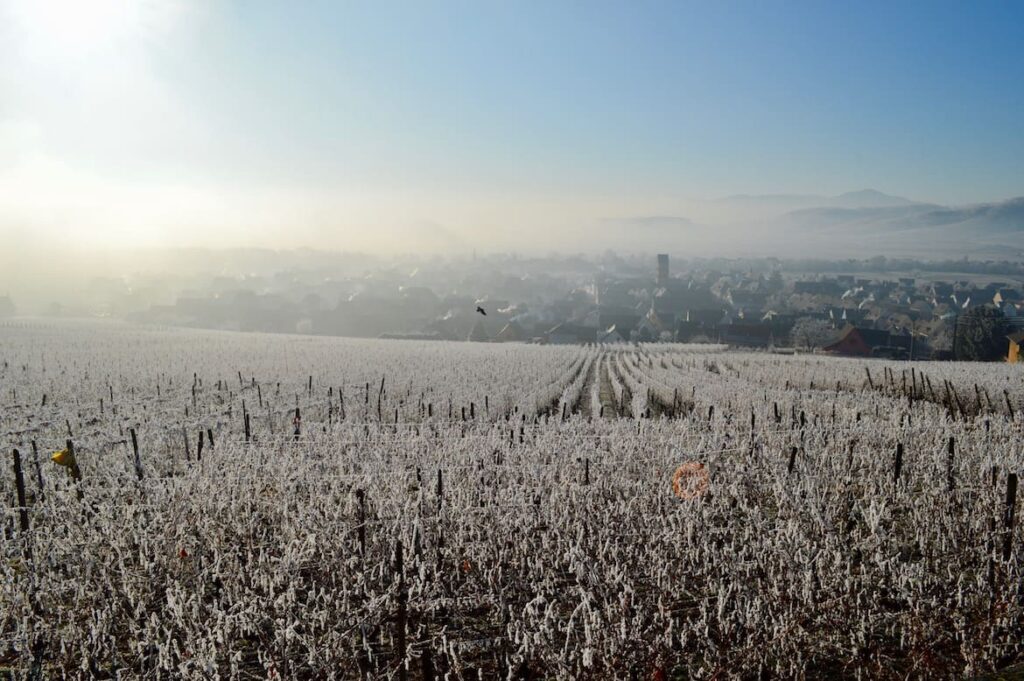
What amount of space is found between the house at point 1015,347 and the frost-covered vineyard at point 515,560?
4989 cm

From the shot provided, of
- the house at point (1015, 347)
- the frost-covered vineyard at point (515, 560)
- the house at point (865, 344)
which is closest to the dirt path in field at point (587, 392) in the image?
the frost-covered vineyard at point (515, 560)

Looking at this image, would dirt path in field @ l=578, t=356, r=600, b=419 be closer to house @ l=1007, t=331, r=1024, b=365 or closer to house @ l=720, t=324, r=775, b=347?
house @ l=1007, t=331, r=1024, b=365

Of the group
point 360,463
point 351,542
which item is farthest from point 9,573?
point 360,463

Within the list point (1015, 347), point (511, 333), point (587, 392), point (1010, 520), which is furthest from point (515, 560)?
point (511, 333)

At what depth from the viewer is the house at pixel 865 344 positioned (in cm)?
6245

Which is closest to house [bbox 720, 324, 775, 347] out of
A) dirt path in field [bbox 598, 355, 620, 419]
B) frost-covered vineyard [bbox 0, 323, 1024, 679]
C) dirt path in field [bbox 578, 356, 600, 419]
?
dirt path in field [bbox 578, 356, 600, 419]

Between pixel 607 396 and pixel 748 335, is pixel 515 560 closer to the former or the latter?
pixel 607 396

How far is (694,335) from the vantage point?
78.2 metres

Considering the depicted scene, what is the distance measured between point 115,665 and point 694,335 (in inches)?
3036

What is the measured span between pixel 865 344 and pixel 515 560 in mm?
68387

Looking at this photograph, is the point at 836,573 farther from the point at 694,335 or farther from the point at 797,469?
the point at 694,335

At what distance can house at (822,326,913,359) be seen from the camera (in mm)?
62447

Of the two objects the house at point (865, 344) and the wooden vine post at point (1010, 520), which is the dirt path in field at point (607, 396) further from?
the house at point (865, 344)

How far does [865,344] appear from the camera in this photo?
6519 cm
